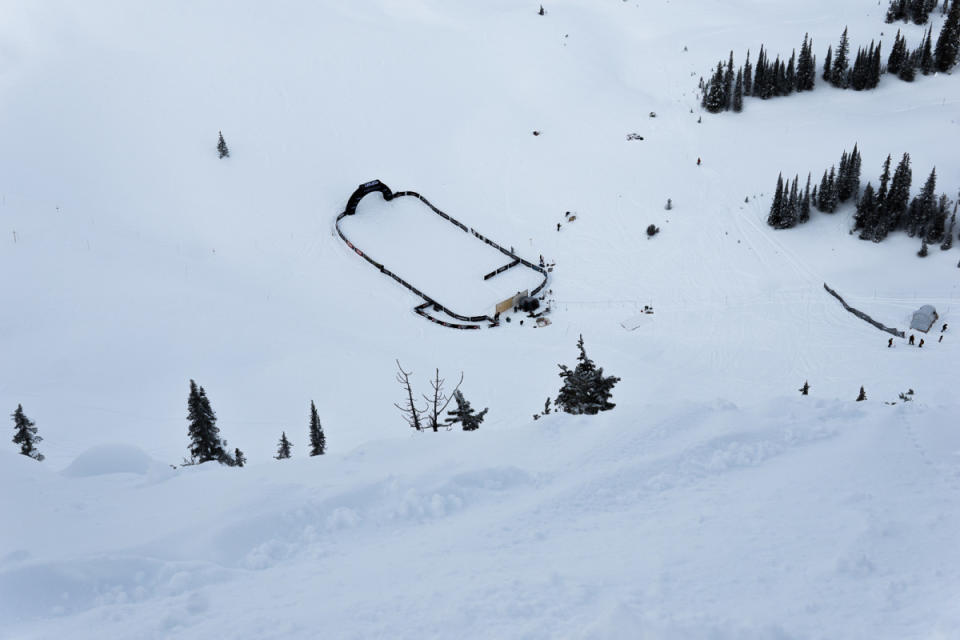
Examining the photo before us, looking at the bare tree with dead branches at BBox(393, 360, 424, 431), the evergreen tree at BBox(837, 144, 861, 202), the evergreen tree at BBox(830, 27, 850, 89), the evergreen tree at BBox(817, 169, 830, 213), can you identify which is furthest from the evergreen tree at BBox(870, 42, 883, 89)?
the bare tree with dead branches at BBox(393, 360, 424, 431)

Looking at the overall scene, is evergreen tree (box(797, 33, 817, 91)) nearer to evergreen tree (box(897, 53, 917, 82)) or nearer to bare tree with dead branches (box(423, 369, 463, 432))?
evergreen tree (box(897, 53, 917, 82))

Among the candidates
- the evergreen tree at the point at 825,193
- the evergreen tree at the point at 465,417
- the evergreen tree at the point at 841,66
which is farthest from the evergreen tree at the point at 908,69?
the evergreen tree at the point at 465,417

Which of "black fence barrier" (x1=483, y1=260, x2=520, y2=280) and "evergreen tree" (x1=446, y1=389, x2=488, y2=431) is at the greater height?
"black fence barrier" (x1=483, y1=260, x2=520, y2=280)

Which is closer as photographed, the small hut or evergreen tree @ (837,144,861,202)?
the small hut

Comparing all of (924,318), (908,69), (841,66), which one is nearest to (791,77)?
(841,66)

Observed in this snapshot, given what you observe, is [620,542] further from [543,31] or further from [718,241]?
[543,31]

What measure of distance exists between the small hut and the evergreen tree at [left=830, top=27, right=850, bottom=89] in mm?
31313

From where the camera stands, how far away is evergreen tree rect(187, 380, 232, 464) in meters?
25.7

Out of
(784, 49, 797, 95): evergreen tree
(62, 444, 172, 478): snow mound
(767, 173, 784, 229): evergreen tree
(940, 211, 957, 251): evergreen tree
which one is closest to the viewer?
(62, 444, 172, 478): snow mound

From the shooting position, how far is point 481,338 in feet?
132

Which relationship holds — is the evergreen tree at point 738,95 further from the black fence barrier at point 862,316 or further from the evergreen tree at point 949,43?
the black fence barrier at point 862,316

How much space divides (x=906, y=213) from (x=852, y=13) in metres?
35.9

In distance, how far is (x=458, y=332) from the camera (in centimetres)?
4094

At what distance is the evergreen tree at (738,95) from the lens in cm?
5925
